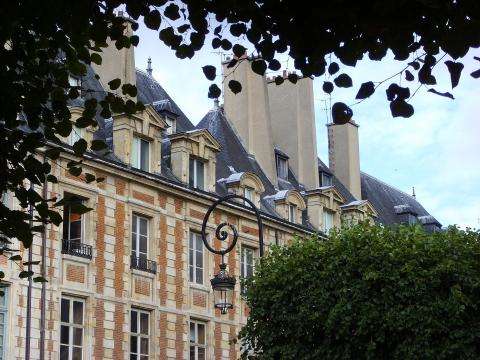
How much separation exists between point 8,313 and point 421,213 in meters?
26.4

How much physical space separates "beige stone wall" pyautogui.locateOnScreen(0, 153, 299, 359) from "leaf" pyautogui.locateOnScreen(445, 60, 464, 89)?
17.9 meters

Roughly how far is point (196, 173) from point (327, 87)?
22.3 metres

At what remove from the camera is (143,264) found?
93.9 feet

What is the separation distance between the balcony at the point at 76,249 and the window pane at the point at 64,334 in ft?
5.57

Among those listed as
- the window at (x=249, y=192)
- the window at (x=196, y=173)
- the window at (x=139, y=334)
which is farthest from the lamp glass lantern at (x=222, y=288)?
the window at (x=249, y=192)

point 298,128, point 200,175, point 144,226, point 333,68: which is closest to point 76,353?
point 144,226

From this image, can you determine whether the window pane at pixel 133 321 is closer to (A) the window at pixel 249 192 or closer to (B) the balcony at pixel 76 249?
(B) the balcony at pixel 76 249

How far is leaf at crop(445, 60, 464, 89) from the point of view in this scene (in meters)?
8.23

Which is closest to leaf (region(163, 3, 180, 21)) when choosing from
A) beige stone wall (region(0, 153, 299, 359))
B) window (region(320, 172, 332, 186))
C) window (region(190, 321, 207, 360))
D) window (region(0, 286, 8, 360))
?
window (region(0, 286, 8, 360))

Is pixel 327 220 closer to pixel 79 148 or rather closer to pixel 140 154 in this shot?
pixel 140 154

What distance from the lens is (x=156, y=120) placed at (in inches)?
1162

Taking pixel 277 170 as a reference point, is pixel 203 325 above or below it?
below

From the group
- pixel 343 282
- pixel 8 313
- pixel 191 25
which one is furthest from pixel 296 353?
pixel 191 25

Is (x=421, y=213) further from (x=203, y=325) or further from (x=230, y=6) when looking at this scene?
(x=230, y=6)
